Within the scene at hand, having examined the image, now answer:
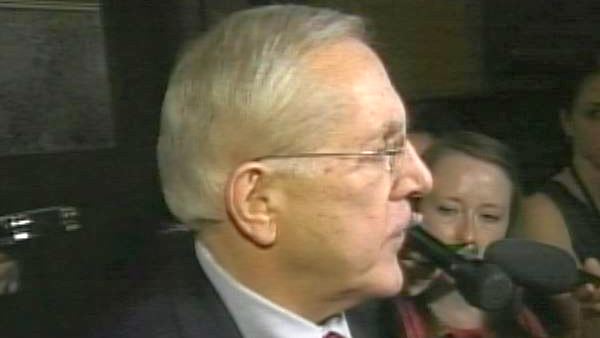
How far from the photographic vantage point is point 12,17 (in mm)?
960

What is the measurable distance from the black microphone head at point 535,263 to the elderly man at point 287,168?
0.65 feet

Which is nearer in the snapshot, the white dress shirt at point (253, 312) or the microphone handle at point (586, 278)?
the white dress shirt at point (253, 312)

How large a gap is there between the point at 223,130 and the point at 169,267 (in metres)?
0.19

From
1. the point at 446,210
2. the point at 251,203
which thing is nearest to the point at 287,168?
the point at 251,203

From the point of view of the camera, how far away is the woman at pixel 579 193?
3.92 ft

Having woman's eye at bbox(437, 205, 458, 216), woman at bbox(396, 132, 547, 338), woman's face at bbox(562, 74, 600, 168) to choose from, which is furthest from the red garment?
woman's face at bbox(562, 74, 600, 168)

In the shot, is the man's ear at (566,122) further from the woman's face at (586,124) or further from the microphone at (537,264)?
the microphone at (537,264)

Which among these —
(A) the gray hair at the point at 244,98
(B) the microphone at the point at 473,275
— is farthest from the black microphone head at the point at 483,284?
(A) the gray hair at the point at 244,98

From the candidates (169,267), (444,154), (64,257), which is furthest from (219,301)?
(444,154)

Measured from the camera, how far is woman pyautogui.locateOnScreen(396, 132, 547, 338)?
113 cm

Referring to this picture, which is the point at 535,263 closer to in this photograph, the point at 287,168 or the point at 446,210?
the point at 446,210

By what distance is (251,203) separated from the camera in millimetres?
919

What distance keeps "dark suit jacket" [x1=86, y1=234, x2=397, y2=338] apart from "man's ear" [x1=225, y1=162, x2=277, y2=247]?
0.10m

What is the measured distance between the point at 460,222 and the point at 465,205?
0.07 ft
